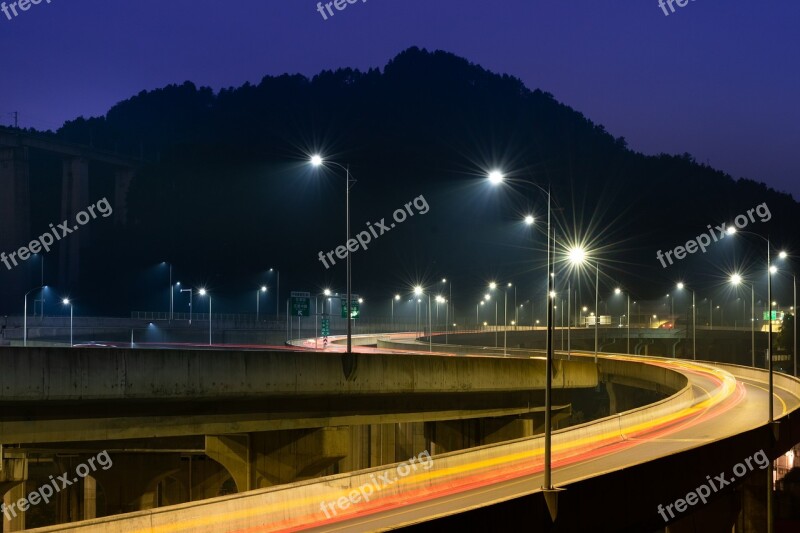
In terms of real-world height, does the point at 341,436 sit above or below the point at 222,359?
below

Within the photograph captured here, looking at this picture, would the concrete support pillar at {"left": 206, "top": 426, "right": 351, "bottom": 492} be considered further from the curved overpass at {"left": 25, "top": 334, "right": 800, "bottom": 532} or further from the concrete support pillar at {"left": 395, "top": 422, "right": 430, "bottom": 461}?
the concrete support pillar at {"left": 395, "top": 422, "right": 430, "bottom": 461}

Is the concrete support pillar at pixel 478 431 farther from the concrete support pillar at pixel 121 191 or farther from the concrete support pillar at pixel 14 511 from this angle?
the concrete support pillar at pixel 121 191

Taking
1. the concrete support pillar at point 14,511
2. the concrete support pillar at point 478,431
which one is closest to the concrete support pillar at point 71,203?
the concrete support pillar at point 14,511

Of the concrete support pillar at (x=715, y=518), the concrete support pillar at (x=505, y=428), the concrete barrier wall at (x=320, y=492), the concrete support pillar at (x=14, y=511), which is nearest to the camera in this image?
the concrete barrier wall at (x=320, y=492)

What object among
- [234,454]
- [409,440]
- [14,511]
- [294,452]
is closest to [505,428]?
[294,452]

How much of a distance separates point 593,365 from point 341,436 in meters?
19.1

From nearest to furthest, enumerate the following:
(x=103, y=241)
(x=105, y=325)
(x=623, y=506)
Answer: (x=623, y=506) → (x=105, y=325) → (x=103, y=241)

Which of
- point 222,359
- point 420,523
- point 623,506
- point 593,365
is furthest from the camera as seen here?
point 593,365

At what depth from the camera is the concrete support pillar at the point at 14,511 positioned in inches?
1731

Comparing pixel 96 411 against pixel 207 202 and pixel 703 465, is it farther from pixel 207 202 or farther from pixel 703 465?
pixel 207 202

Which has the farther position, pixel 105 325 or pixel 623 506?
pixel 105 325

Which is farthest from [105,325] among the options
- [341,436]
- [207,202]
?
[207,202]

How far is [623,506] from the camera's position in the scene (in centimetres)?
1908

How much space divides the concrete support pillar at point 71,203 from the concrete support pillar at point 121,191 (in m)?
27.4
